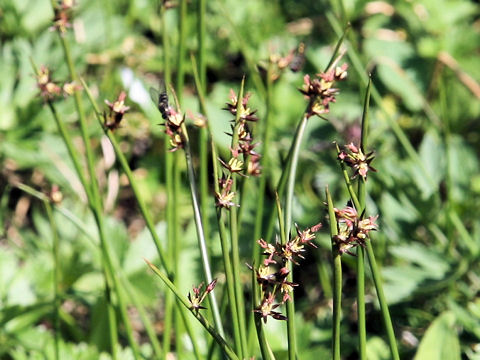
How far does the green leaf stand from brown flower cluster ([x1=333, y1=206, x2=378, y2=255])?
577mm

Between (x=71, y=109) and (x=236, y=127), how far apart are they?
1.20 metres

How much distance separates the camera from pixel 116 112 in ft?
2.96

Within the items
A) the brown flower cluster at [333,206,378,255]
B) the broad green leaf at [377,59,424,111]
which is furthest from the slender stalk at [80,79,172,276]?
the broad green leaf at [377,59,424,111]

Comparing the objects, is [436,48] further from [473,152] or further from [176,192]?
[176,192]

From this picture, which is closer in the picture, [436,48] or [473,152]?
[473,152]

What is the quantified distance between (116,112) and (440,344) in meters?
0.79

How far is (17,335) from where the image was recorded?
4.62 ft

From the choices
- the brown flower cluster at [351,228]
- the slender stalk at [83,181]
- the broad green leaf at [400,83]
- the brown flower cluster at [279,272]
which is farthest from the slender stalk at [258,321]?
the broad green leaf at [400,83]

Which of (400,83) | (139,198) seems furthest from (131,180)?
(400,83)

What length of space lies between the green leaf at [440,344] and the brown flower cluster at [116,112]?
2.44ft

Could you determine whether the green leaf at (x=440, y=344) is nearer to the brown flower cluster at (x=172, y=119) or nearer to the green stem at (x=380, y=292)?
the green stem at (x=380, y=292)

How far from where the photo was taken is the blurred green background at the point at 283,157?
4.91 ft

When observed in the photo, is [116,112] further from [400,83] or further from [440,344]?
[400,83]

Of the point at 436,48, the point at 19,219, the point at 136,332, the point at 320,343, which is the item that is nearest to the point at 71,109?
the point at 19,219
